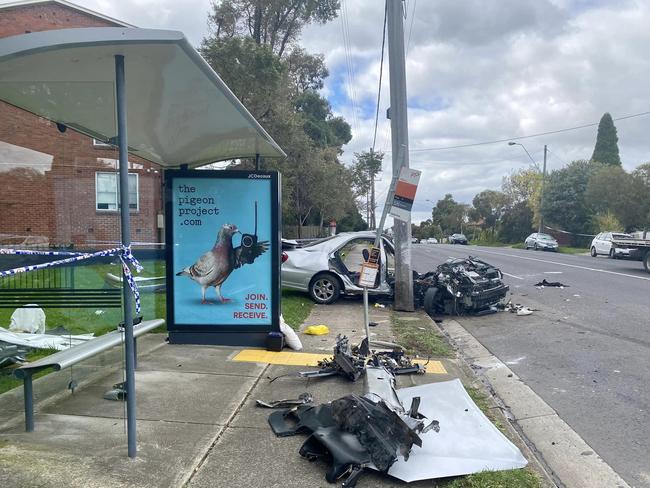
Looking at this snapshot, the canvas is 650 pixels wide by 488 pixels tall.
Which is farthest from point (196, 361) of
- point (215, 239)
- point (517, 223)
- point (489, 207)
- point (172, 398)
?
point (489, 207)

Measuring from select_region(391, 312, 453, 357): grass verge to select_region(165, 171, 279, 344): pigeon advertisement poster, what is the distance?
2.04 metres

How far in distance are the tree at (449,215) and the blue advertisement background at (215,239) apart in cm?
9116

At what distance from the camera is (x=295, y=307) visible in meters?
10.7

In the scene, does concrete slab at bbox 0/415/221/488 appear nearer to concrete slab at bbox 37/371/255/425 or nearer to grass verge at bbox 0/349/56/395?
concrete slab at bbox 37/371/255/425

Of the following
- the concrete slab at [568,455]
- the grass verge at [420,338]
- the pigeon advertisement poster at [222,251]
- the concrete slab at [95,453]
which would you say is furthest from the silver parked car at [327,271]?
the concrete slab at [95,453]

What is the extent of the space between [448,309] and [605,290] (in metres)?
5.83

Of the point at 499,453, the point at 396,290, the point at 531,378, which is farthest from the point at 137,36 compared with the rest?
the point at 396,290

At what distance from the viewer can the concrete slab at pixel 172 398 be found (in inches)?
180

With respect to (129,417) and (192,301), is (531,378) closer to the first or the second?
(192,301)

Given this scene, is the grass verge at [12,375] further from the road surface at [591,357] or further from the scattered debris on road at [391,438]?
the road surface at [591,357]

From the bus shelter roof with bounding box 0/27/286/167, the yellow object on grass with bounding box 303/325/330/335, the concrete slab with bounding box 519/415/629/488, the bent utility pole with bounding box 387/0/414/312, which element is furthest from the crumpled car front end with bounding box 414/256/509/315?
the bus shelter roof with bounding box 0/27/286/167

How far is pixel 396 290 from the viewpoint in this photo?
35.1 ft

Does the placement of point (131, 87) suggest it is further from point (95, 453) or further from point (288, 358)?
point (288, 358)

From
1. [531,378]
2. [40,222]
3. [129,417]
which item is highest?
[40,222]
